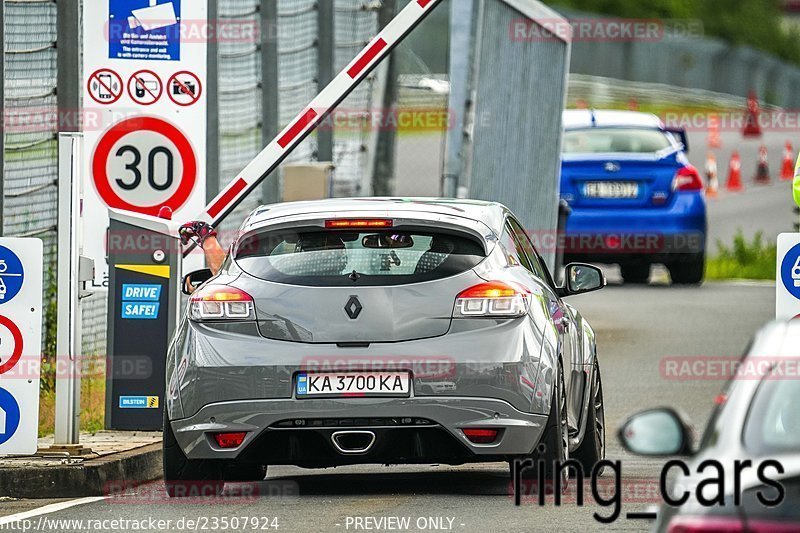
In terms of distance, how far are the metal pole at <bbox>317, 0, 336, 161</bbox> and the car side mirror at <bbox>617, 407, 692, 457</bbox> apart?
1509 cm

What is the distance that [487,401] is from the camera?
8.95 m

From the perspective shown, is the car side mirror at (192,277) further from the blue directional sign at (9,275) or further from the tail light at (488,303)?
the tail light at (488,303)

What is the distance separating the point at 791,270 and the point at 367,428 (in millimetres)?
2772

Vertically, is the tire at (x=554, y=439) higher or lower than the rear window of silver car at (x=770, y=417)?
lower

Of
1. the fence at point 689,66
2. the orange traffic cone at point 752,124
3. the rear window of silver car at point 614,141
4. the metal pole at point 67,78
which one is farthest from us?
the fence at point 689,66

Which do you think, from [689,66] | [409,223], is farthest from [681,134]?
[689,66]

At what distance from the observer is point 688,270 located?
22.9 m

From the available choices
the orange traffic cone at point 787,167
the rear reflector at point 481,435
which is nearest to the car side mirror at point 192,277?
the rear reflector at point 481,435

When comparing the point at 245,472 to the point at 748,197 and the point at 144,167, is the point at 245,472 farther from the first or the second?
the point at 748,197

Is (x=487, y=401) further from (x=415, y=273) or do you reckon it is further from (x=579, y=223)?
(x=579, y=223)

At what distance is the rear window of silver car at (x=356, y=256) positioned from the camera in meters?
9.12

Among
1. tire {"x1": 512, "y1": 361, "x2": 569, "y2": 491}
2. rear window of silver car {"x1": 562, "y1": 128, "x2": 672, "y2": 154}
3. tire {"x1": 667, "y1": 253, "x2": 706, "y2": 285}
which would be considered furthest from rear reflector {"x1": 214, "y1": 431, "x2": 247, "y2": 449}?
tire {"x1": 667, "y1": 253, "x2": 706, "y2": 285}

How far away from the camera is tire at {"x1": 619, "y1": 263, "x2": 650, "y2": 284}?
2375 cm

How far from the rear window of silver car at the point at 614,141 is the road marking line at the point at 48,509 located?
499 inches
